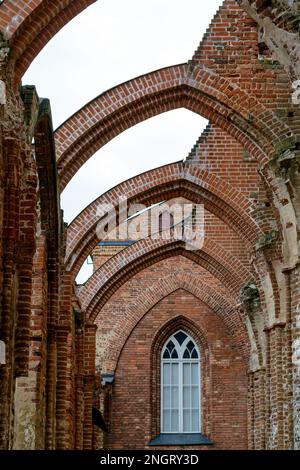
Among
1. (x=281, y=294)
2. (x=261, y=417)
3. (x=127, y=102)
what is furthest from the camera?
(x=261, y=417)

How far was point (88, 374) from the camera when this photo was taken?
892 inches

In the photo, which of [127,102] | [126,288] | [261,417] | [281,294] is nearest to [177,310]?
[126,288]

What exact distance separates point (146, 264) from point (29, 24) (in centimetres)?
1195

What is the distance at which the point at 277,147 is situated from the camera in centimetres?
1620

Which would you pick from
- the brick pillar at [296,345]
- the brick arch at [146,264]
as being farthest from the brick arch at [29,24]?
the brick arch at [146,264]

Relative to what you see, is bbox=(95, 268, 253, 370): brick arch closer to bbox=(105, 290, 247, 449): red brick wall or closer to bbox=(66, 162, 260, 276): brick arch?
bbox=(105, 290, 247, 449): red brick wall

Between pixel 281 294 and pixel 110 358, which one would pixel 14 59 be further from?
pixel 110 358

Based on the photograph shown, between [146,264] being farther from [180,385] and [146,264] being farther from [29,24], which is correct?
[29,24]

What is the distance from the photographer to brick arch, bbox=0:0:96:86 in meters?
12.1

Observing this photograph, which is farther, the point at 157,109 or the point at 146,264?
the point at 146,264

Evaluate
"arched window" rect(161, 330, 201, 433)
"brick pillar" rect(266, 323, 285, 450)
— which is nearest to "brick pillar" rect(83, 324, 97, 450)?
"brick pillar" rect(266, 323, 285, 450)

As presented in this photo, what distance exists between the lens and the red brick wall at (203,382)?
2667 centimetres

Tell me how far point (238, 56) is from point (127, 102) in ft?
6.20

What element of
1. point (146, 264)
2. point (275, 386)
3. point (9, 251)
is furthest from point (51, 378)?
point (9, 251)
